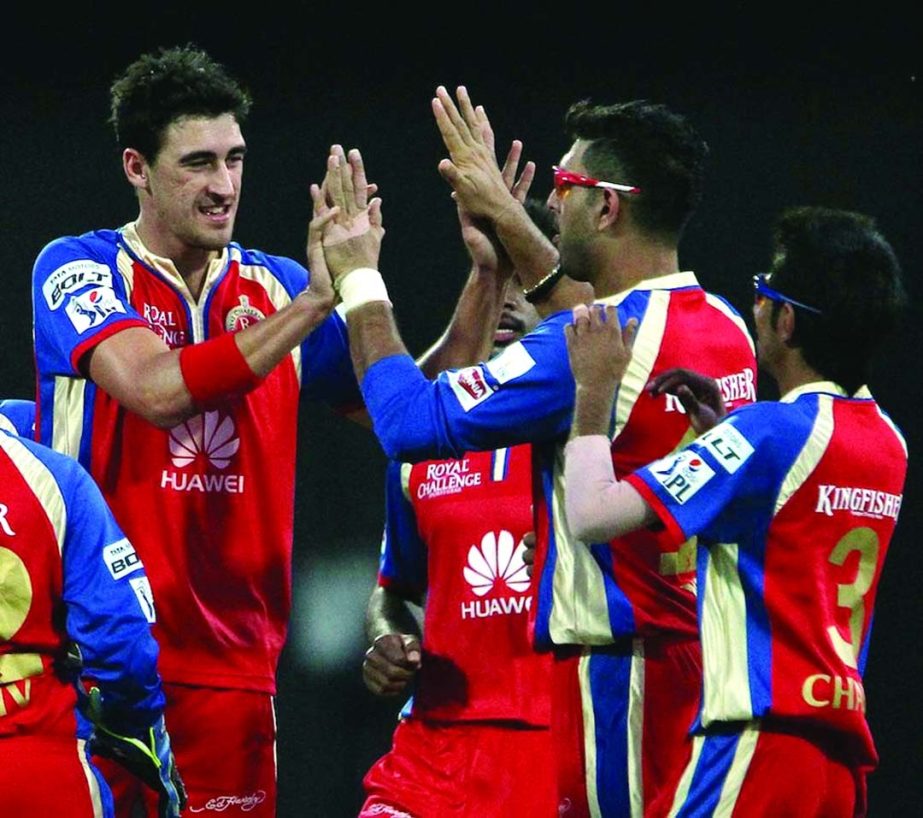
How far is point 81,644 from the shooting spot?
11.5ft

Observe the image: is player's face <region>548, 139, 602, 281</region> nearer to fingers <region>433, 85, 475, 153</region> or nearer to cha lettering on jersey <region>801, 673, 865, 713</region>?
fingers <region>433, 85, 475, 153</region>

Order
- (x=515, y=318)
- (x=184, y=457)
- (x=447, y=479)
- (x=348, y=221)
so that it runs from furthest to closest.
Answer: (x=515, y=318) < (x=447, y=479) < (x=184, y=457) < (x=348, y=221)

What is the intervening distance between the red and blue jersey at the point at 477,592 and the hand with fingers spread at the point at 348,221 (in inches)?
26.0

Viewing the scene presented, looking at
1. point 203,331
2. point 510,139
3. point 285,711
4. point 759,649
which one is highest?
point 510,139

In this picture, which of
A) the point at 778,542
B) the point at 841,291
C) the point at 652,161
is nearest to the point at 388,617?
the point at 652,161

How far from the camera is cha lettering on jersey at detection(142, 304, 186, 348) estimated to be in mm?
3938

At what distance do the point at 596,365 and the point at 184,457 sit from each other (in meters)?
1.15

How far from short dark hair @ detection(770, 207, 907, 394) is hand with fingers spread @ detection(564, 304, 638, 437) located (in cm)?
29

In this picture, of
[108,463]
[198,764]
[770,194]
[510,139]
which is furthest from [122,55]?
[198,764]

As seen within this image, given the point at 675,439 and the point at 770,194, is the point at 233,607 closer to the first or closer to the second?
the point at 675,439

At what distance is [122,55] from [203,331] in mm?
2657

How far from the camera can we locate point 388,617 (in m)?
4.37

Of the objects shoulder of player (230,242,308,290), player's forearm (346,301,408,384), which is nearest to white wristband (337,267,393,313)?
player's forearm (346,301,408,384)

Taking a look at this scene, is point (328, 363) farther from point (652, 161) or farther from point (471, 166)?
point (652, 161)
